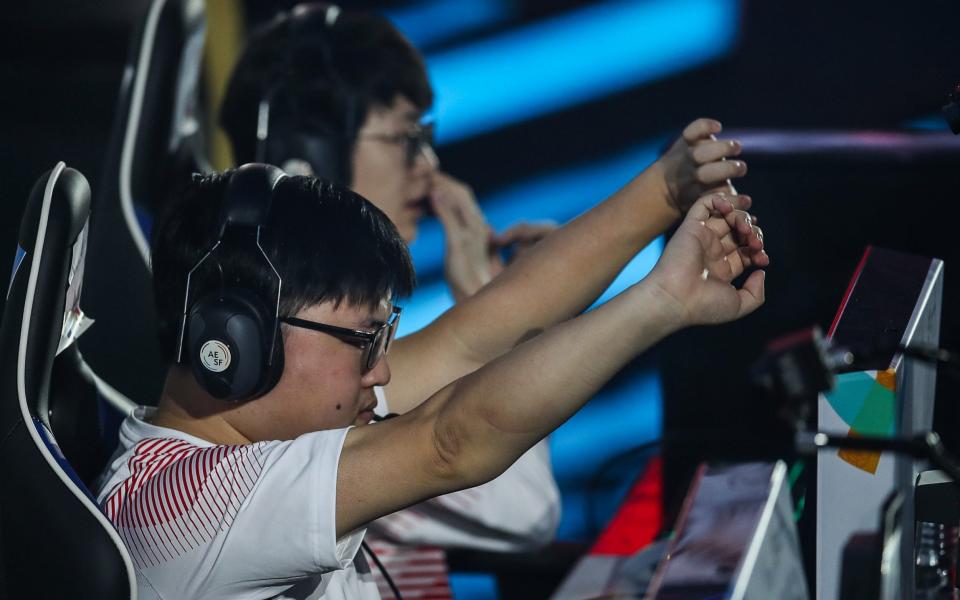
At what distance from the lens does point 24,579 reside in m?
0.93

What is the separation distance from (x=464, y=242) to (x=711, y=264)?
44.7 inches

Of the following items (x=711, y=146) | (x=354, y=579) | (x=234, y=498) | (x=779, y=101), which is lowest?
(x=354, y=579)

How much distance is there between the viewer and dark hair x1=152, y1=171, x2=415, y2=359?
1.02 meters

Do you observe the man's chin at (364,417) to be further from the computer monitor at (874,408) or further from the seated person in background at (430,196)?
the computer monitor at (874,408)

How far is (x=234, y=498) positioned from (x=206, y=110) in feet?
6.82

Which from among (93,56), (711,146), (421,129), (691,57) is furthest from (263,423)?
(93,56)

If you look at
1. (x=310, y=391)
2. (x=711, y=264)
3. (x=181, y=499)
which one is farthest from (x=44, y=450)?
(x=711, y=264)

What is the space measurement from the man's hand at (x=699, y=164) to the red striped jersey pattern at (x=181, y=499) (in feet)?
1.63

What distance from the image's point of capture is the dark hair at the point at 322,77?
1.83m

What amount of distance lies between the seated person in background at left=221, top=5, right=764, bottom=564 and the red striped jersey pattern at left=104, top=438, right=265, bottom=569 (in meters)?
0.36

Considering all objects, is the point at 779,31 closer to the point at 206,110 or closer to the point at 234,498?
the point at 206,110

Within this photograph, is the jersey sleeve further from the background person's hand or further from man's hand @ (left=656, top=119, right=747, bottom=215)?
the background person's hand

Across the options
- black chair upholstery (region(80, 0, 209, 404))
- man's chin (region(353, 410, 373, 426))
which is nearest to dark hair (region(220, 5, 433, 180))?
black chair upholstery (region(80, 0, 209, 404))

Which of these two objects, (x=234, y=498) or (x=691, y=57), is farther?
(x=691, y=57)
